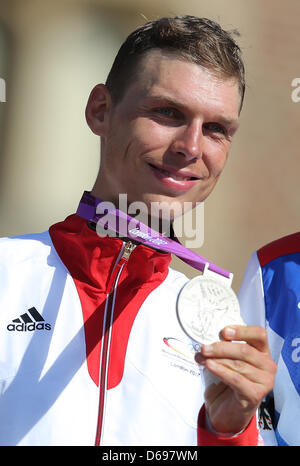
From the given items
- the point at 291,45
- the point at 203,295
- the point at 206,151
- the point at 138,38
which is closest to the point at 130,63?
the point at 138,38

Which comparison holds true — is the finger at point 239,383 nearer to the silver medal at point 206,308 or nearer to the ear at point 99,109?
the silver medal at point 206,308

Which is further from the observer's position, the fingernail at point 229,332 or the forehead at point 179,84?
the forehead at point 179,84

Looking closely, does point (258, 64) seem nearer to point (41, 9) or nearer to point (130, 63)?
point (41, 9)

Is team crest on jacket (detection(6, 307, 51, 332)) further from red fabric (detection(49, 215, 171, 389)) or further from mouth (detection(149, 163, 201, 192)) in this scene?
mouth (detection(149, 163, 201, 192))

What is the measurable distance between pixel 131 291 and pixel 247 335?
0.47 metres

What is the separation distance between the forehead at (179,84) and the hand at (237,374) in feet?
2.21

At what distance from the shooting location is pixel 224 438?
1.48m

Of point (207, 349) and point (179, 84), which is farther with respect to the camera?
point (179, 84)

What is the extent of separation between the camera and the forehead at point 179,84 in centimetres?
173

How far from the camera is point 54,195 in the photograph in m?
4.87

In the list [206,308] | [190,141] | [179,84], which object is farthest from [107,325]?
[179,84]

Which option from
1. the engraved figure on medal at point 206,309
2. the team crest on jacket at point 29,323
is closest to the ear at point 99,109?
the team crest on jacket at point 29,323

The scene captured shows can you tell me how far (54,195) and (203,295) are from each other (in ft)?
11.8

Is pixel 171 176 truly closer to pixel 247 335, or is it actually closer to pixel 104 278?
pixel 104 278
